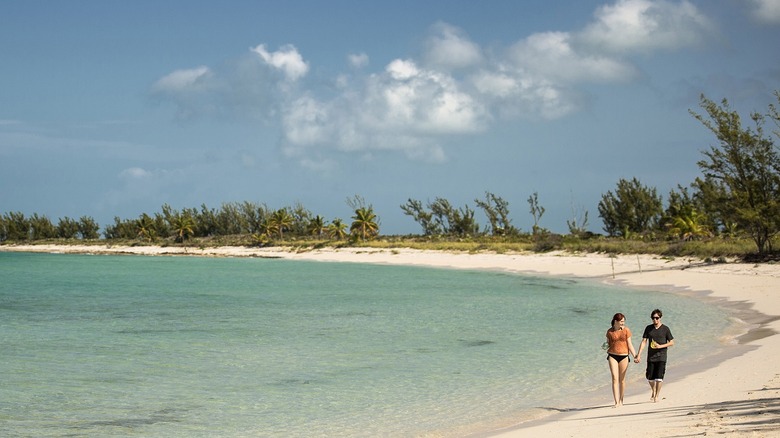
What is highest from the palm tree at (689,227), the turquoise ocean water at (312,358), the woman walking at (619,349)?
the palm tree at (689,227)

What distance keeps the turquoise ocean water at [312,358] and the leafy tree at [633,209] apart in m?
45.7

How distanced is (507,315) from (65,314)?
18.7 meters

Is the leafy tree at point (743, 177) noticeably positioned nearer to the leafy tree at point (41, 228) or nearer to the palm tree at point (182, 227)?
the palm tree at point (182, 227)

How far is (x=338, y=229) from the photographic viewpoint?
3999 inches

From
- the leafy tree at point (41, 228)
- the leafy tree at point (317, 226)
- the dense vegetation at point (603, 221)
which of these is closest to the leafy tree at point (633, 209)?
the dense vegetation at point (603, 221)

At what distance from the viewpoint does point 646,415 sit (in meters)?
11.3

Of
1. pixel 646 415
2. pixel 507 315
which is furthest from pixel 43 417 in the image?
pixel 507 315

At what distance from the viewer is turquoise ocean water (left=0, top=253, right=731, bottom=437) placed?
13352 millimetres

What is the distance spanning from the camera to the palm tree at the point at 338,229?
101125 millimetres

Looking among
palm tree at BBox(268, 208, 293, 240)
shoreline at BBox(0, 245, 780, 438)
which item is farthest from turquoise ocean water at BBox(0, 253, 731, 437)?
palm tree at BBox(268, 208, 293, 240)

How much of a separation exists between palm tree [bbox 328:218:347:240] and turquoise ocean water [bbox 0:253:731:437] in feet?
198

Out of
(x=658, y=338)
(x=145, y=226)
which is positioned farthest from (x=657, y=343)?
(x=145, y=226)

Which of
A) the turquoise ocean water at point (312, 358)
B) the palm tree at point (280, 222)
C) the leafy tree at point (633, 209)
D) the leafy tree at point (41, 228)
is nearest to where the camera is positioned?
the turquoise ocean water at point (312, 358)

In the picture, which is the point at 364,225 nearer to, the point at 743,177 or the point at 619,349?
the point at 743,177
